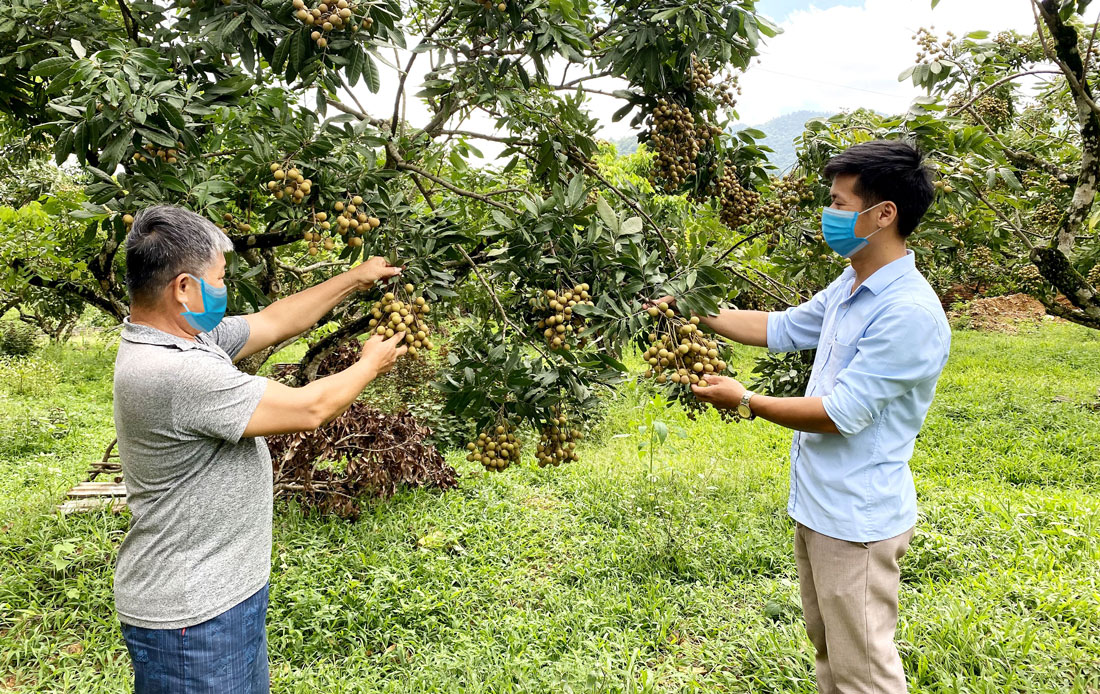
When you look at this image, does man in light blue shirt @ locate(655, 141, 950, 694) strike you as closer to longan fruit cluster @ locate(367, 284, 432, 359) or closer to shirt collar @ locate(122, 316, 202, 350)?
longan fruit cluster @ locate(367, 284, 432, 359)

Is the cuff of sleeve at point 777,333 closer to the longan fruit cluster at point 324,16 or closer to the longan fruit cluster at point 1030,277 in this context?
the longan fruit cluster at point 324,16

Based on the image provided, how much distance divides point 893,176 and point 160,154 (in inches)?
71.2

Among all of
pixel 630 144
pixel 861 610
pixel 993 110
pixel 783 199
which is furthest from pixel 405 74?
pixel 630 144

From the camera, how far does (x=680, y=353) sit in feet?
6.18

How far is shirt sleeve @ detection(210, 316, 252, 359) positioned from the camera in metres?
→ 1.82

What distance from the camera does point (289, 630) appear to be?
9.86ft

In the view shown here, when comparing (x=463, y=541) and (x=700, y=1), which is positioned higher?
(x=700, y=1)

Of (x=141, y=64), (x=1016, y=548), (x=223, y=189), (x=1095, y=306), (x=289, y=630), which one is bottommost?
(x=1016, y=548)

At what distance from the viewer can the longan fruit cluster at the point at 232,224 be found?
6.79 feet

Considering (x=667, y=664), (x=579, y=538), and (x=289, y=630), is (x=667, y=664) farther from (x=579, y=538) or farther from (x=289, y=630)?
Result: (x=289, y=630)

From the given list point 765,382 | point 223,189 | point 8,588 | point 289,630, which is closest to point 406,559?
point 289,630

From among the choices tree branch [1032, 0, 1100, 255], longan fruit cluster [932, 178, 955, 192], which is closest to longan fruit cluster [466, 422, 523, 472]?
longan fruit cluster [932, 178, 955, 192]

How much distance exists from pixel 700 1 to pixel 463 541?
2958 millimetres

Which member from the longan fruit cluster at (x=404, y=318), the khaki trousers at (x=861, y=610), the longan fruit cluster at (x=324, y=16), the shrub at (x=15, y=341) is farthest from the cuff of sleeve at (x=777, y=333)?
the shrub at (x=15, y=341)
